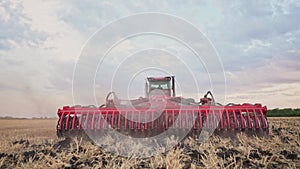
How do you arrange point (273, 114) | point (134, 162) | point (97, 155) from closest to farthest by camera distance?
point (134, 162), point (97, 155), point (273, 114)

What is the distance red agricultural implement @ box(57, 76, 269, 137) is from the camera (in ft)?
26.7

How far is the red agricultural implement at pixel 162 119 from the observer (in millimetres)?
8133

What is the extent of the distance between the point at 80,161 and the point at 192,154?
6.89ft

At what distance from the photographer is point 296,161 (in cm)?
457

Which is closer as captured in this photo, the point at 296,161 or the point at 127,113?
the point at 296,161

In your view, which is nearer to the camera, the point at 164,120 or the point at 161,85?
the point at 164,120

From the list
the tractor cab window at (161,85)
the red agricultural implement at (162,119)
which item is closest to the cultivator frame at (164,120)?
the red agricultural implement at (162,119)

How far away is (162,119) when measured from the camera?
8.31 meters

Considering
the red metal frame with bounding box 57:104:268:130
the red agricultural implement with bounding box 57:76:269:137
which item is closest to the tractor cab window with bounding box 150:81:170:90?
the red agricultural implement with bounding box 57:76:269:137

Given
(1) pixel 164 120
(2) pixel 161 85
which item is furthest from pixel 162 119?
(2) pixel 161 85

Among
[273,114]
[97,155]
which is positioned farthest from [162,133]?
[273,114]

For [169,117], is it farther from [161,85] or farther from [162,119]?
[161,85]

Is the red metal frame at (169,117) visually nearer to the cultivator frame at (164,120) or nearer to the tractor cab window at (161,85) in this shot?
the cultivator frame at (164,120)

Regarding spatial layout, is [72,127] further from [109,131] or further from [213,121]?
[213,121]
